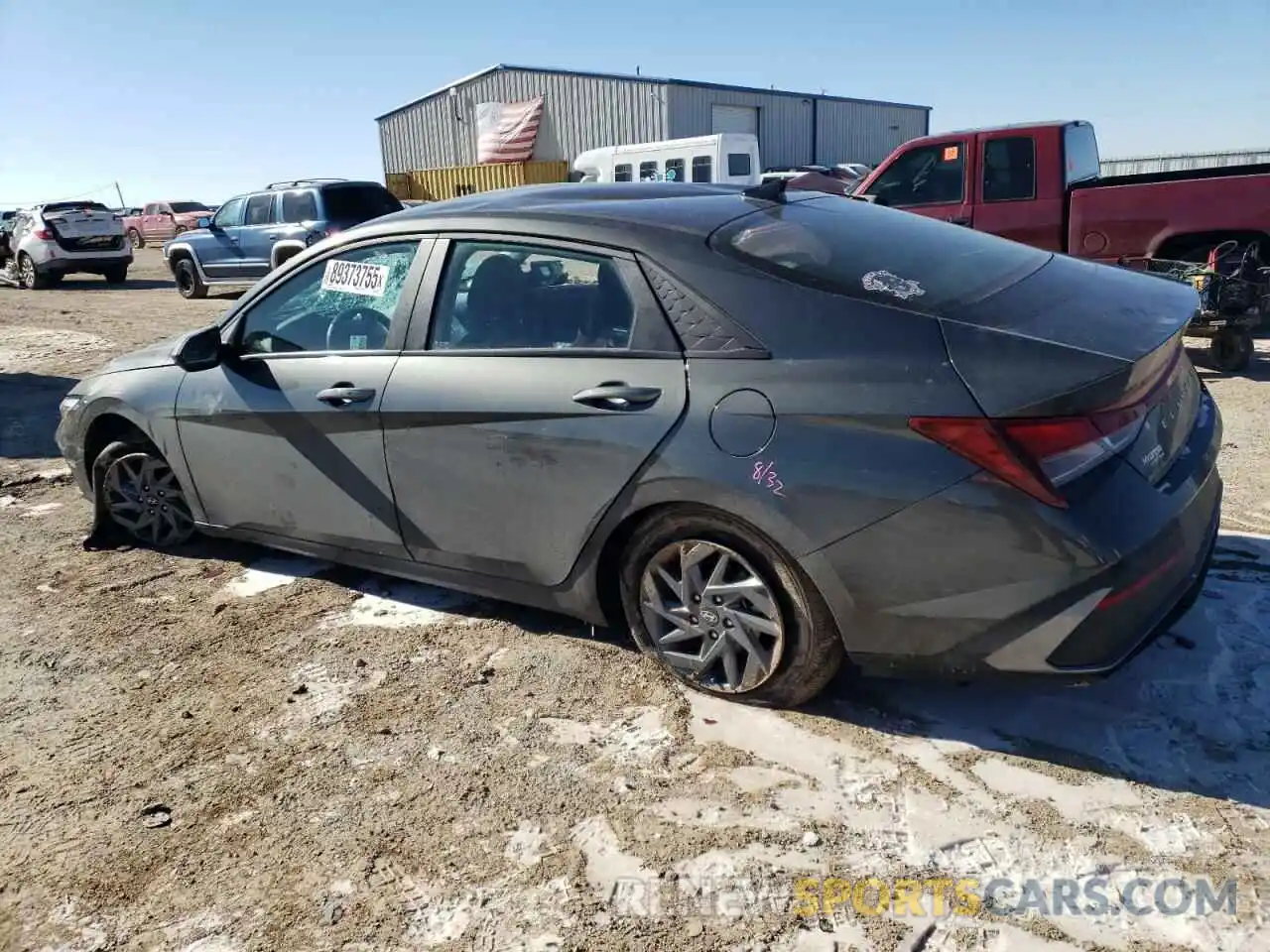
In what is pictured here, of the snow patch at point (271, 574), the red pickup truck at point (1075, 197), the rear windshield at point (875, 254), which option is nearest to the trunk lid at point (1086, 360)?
the rear windshield at point (875, 254)

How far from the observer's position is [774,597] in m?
2.82

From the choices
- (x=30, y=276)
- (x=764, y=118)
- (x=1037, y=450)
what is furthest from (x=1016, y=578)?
(x=764, y=118)

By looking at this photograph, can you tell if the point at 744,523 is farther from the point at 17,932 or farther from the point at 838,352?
the point at 17,932

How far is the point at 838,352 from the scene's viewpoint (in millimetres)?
2662

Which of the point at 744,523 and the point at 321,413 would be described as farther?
the point at 321,413

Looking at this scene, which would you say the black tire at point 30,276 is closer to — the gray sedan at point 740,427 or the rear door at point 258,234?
the rear door at point 258,234

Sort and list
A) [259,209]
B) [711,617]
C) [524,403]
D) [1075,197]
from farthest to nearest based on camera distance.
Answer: [259,209]
[1075,197]
[524,403]
[711,617]

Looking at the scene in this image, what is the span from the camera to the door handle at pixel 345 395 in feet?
11.6

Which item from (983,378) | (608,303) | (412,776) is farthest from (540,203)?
(412,776)

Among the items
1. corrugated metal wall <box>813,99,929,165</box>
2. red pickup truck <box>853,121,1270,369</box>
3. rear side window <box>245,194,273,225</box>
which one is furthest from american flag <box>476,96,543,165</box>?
red pickup truck <box>853,121,1270,369</box>

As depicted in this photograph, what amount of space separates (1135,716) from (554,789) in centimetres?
176

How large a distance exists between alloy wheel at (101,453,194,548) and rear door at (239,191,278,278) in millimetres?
11237

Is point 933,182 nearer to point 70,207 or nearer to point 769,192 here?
point 769,192

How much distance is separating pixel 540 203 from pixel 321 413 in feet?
3.83
